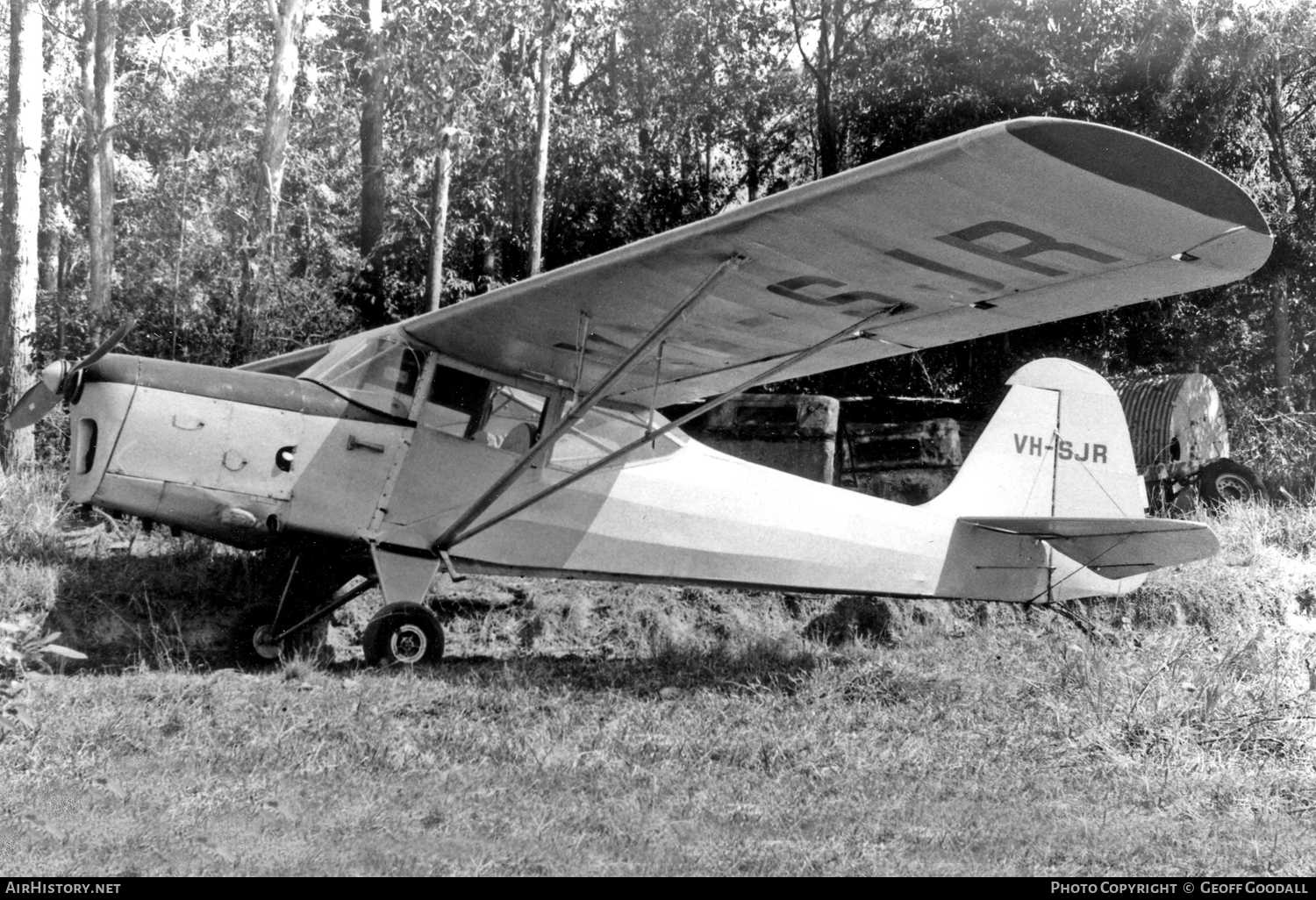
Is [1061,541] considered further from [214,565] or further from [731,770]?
[214,565]

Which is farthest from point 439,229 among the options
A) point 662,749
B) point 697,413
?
point 662,749

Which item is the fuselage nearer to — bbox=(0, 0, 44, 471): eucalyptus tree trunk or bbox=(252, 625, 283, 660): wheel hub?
bbox=(252, 625, 283, 660): wheel hub

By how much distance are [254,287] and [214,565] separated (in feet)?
14.4

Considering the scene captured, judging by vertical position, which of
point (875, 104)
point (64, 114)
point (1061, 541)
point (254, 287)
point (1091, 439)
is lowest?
point (1061, 541)

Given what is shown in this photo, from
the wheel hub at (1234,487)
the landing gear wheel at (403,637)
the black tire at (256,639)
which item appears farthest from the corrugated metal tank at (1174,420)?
the black tire at (256,639)

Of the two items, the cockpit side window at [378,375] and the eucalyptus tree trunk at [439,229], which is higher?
→ the eucalyptus tree trunk at [439,229]

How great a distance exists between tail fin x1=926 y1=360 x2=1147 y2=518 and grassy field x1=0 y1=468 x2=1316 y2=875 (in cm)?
91

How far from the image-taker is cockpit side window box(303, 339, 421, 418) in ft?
22.2

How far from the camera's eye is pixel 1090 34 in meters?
14.9

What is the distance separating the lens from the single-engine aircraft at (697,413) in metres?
4.90

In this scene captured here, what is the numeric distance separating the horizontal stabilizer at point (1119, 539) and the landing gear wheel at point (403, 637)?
3.63 metres

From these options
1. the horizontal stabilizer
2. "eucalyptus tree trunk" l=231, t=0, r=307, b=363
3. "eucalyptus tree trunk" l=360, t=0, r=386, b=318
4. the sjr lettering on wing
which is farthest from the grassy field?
"eucalyptus tree trunk" l=360, t=0, r=386, b=318

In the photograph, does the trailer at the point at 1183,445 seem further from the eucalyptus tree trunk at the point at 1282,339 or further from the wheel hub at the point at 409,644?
the wheel hub at the point at 409,644
